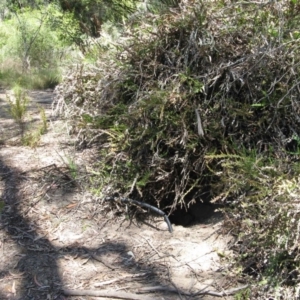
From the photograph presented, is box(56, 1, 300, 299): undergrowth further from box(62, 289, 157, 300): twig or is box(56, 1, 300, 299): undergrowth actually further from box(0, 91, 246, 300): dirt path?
box(62, 289, 157, 300): twig

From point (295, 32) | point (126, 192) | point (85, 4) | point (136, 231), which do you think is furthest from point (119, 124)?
point (85, 4)

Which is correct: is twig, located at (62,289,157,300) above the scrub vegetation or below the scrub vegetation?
below

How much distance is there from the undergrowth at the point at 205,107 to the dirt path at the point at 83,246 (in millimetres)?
239

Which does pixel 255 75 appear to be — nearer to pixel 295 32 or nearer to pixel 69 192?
pixel 295 32

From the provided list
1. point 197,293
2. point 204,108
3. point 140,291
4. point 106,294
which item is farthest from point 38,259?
point 204,108

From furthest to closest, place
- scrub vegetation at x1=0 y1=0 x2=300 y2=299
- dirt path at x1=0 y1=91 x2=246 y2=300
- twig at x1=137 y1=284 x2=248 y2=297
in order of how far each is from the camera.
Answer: scrub vegetation at x1=0 y1=0 x2=300 y2=299, dirt path at x1=0 y1=91 x2=246 y2=300, twig at x1=137 y1=284 x2=248 y2=297

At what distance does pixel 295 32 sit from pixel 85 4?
4556 mm

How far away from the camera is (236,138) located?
13.0 feet

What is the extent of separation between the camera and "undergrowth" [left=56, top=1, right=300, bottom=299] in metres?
3.84

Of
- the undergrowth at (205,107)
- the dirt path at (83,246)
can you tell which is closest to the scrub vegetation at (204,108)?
the undergrowth at (205,107)

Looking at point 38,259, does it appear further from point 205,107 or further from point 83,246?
point 205,107

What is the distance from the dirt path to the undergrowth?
24cm

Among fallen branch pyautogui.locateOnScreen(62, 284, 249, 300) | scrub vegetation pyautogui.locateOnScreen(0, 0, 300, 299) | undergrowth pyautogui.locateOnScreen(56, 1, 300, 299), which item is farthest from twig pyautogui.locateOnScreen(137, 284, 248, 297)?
undergrowth pyautogui.locateOnScreen(56, 1, 300, 299)

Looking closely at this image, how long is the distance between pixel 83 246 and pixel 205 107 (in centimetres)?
155
